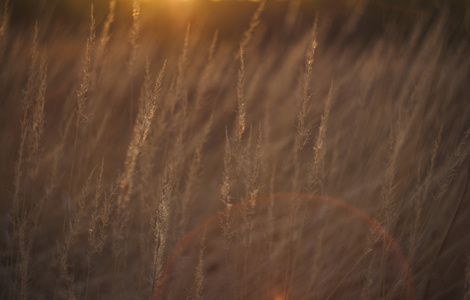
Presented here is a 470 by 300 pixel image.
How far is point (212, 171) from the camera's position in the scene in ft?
8.39

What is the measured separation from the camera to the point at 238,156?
1.36 meters

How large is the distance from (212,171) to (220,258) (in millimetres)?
677

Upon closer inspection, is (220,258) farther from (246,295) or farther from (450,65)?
(450,65)

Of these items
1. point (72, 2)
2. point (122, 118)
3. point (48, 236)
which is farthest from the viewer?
point (72, 2)

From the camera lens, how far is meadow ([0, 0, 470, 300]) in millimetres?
1383

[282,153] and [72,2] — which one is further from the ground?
[72,2]

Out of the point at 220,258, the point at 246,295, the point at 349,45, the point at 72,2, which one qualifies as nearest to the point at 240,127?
the point at 246,295

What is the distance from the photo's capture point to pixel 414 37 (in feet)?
7.59

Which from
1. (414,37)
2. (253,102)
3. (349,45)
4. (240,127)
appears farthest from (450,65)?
(240,127)

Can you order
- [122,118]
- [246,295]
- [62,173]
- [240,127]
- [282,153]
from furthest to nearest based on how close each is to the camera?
1. [122,118]
2. [282,153]
3. [62,173]
4. [246,295]
5. [240,127]

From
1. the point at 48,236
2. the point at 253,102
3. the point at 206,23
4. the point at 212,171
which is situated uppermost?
the point at 206,23

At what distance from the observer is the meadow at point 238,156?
4.54ft

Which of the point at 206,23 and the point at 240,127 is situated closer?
the point at 240,127

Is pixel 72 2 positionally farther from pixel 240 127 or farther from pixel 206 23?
pixel 240 127
